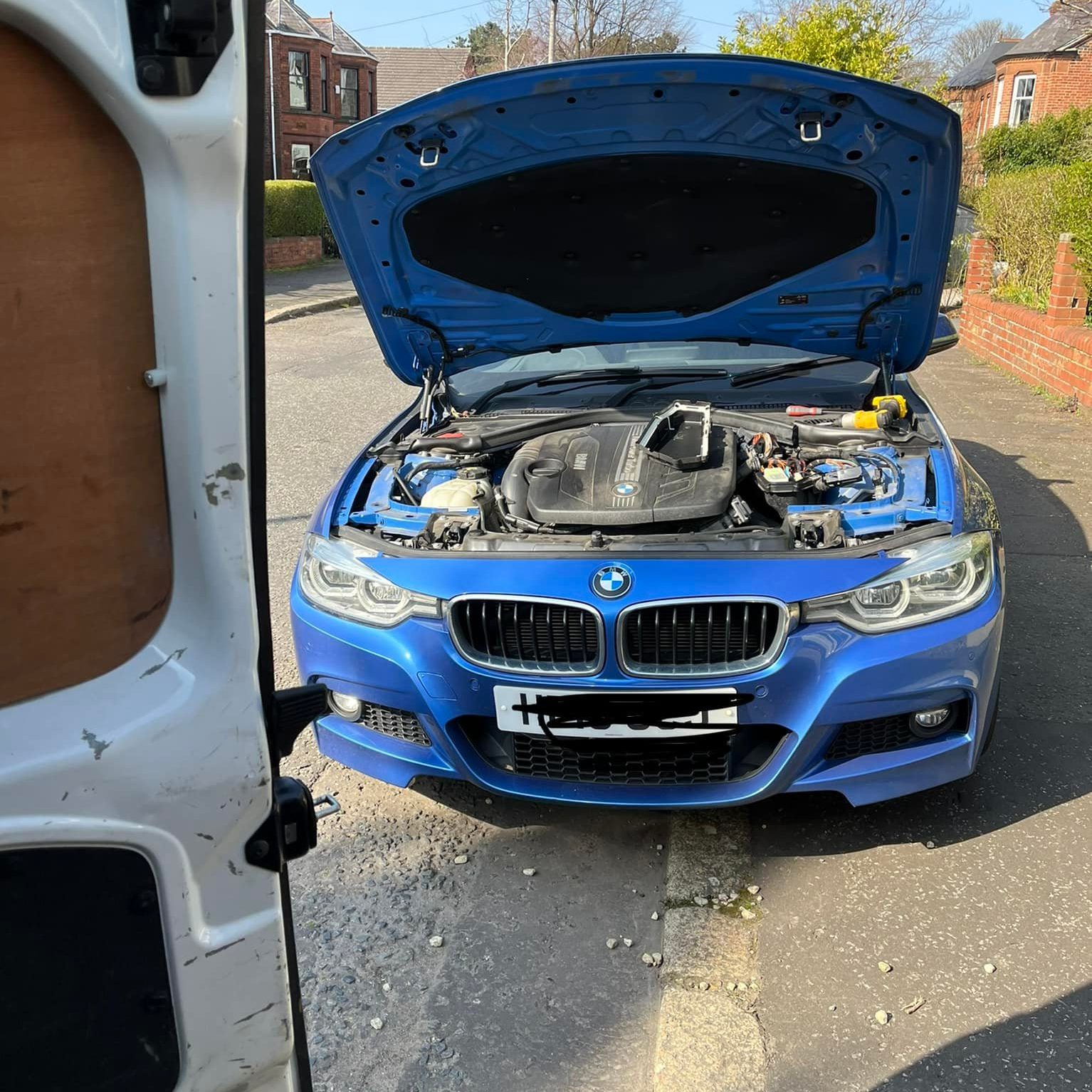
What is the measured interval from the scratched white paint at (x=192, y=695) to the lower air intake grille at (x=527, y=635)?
5.51ft

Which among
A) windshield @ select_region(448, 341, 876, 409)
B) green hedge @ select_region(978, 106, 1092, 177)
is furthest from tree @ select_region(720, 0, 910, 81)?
windshield @ select_region(448, 341, 876, 409)

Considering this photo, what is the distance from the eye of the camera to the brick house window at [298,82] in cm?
3981

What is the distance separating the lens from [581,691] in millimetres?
2924

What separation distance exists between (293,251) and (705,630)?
79.7ft

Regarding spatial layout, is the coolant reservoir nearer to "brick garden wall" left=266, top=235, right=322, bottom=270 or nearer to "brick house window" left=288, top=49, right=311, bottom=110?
"brick garden wall" left=266, top=235, right=322, bottom=270

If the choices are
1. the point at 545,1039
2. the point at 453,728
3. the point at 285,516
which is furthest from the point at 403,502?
the point at 285,516

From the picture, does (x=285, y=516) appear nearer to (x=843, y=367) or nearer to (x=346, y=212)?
(x=346, y=212)

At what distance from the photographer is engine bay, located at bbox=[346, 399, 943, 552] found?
3.20 meters

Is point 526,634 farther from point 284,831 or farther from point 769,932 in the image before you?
point 284,831

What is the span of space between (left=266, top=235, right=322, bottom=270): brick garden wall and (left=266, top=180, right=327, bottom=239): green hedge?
0.55ft

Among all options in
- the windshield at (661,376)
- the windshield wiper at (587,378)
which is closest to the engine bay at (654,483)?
the windshield at (661,376)

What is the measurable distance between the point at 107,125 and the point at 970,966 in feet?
8.81

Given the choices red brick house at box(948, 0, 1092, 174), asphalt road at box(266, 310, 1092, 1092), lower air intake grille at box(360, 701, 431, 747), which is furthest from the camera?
red brick house at box(948, 0, 1092, 174)

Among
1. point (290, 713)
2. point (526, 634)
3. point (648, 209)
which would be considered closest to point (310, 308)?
point (648, 209)
